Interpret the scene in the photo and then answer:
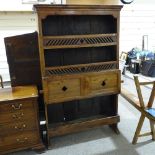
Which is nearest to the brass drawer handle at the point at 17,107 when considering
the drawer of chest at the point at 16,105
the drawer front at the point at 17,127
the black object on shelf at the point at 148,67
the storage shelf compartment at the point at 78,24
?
the drawer of chest at the point at 16,105

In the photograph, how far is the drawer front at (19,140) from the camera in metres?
1.97

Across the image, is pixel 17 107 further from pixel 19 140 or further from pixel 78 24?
pixel 78 24

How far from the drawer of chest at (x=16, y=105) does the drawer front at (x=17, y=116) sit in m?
0.04

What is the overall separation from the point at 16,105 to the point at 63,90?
1.68 ft

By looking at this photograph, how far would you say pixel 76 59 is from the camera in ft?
7.24

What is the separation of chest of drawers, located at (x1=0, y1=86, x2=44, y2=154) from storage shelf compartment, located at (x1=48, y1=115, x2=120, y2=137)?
20 centimetres

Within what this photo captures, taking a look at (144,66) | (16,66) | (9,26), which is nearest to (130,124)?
(16,66)

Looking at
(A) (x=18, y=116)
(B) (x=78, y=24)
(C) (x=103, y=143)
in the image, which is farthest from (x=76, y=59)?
(C) (x=103, y=143)

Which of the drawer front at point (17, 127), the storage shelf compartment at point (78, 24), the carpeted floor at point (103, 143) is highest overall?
the storage shelf compartment at point (78, 24)

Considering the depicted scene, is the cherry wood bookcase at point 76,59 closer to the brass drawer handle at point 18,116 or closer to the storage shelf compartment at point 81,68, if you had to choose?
the storage shelf compartment at point 81,68

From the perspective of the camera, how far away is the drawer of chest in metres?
1.88

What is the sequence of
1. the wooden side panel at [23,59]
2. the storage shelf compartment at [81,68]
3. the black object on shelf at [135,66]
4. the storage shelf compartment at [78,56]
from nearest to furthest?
1. the storage shelf compartment at [81,68]
2. the storage shelf compartment at [78,56]
3. the wooden side panel at [23,59]
4. the black object on shelf at [135,66]

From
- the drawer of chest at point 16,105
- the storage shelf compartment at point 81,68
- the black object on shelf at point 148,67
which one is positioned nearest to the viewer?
the drawer of chest at point 16,105

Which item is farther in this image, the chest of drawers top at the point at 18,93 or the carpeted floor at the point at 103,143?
the carpeted floor at the point at 103,143
